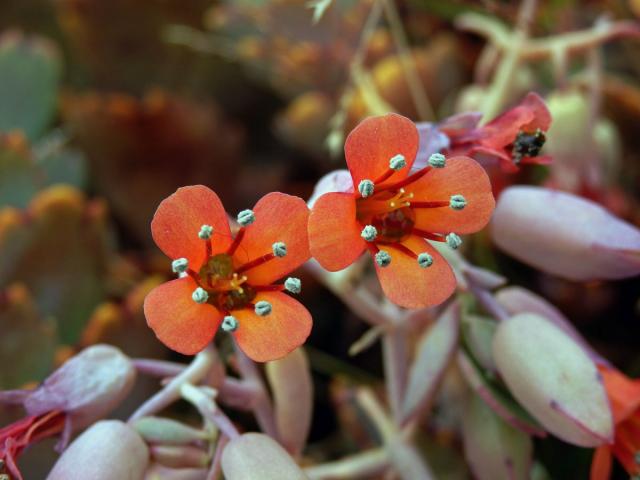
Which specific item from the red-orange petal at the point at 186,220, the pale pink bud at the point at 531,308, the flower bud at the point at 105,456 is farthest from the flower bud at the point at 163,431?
the pale pink bud at the point at 531,308

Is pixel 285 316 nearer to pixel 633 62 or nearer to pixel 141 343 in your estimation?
pixel 141 343

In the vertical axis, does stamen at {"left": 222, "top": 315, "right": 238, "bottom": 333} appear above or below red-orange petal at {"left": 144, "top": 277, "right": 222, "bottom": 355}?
below

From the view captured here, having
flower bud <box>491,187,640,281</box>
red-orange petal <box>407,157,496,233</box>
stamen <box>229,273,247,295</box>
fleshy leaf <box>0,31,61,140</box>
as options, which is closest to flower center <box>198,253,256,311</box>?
stamen <box>229,273,247,295</box>

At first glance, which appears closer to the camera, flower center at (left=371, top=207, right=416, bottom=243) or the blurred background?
flower center at (left=371, top=207, right=416, bottom=243)

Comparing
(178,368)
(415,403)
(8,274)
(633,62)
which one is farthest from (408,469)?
(633,62)

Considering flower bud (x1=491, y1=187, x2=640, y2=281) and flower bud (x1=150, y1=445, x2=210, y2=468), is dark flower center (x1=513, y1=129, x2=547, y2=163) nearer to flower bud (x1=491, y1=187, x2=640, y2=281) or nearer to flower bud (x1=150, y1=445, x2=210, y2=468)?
flower bud (x1=491, y1=187, x2=640, y2=281)

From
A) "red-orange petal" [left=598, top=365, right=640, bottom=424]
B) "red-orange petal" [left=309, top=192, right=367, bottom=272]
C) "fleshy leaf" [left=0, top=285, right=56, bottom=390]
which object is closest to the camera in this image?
"red-orange petal" [left=309, top=192, right=367, bottom=272]

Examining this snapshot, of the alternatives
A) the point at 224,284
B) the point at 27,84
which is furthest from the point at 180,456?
the point at 27,84
